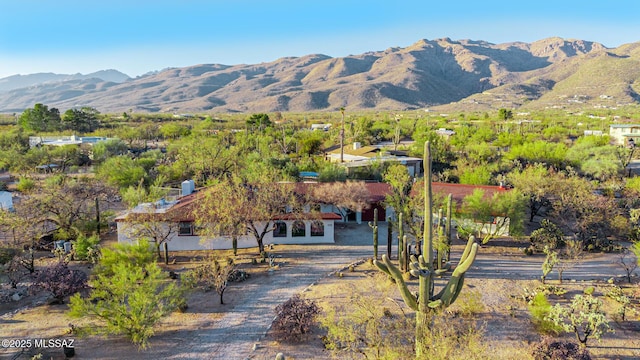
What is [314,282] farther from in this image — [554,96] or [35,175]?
[554,96]

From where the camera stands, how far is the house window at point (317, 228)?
22998 millimetres

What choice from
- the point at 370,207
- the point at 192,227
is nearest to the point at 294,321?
the point at 192,227

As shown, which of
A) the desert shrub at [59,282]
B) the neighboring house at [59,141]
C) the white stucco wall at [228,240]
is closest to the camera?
the desert shrub at [59,282]

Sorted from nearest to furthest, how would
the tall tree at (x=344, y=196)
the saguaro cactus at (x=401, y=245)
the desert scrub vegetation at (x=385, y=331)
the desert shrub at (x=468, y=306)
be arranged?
the desert scrub vegetation at (x=385, y=331), the desert shrub at (x=468, y=306), the saguaro cactus at (x=401, y=245), the tall tree at (x=344, y=196)

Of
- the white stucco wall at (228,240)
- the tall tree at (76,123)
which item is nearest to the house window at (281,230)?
the white stucco wall at (228,240)

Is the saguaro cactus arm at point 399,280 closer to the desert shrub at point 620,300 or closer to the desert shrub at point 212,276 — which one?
the desert shrub at point 212,276

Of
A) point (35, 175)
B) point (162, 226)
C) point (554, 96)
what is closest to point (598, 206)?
point (162, 226)

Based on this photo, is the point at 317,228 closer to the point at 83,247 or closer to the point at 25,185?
the point at 83,247

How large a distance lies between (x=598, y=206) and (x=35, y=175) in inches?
1933

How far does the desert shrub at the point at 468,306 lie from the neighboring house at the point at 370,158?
67.1 feet

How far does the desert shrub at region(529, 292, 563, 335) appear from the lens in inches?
555

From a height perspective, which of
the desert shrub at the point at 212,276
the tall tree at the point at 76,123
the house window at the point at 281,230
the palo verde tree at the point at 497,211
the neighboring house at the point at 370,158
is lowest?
the desert shrub at the point at 212,276

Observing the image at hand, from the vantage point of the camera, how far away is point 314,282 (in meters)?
18.1

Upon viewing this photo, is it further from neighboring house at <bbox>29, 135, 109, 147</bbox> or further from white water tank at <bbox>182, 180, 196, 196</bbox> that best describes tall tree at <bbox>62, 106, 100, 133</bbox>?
white water tank at <bbox>182, 180, 196, 196</bbox>
